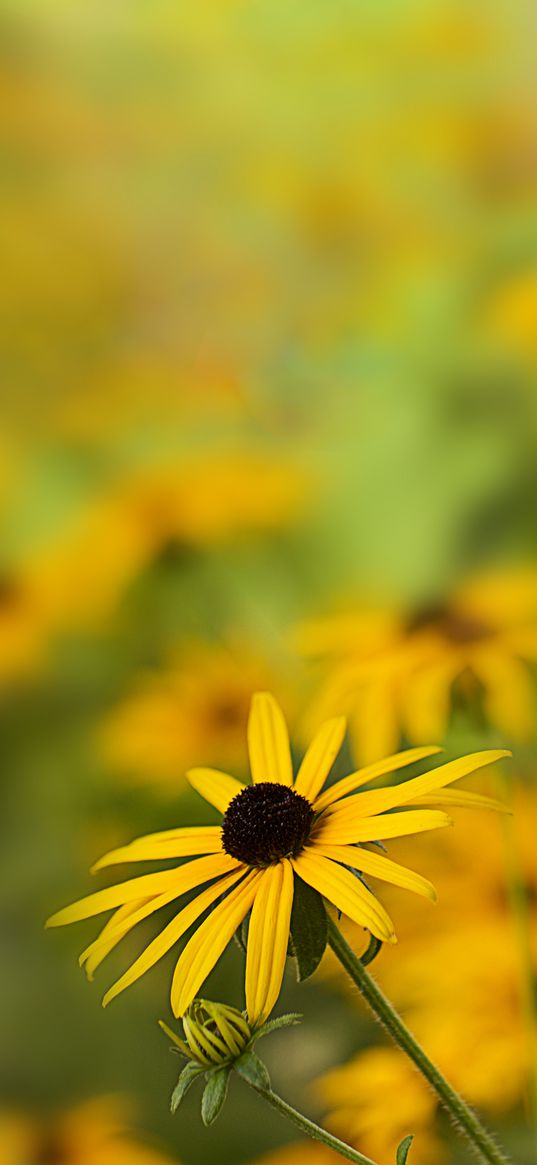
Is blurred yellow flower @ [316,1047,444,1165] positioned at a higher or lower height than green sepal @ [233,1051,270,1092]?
lower

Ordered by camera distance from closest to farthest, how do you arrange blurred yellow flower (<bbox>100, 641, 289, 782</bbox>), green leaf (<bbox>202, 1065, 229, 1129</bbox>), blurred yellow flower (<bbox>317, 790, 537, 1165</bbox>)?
green leaf (<bbox>202, 1065, 229, 1129</bbox>) < blurred yellow flower (<bbox>317, 790, 537, 1165</bbox>) < blurred yellow flower (<bbox>100, 641, 289, 782</bbox>)

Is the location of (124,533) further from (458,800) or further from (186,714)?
(458,800)

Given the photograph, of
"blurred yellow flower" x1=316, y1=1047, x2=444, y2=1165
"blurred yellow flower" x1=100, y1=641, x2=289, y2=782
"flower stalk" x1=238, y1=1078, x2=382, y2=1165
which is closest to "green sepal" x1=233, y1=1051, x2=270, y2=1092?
"flower stalk" x1=238, y1=1078, x2=382, y2=1165

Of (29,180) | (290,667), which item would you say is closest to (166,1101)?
(290,667)

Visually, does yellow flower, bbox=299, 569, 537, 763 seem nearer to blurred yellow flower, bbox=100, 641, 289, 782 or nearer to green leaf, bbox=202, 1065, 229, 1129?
blurred yellow flower, bbox=100, 641, 289, 782

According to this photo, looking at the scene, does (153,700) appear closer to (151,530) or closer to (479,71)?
(151,530)

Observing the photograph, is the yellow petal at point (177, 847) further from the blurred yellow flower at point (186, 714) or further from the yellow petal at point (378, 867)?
the blurred yellow flower at point (186, 714)

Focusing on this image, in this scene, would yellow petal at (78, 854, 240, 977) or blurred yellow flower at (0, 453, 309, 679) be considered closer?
yellow petal at (78, 854, 240, 977)
